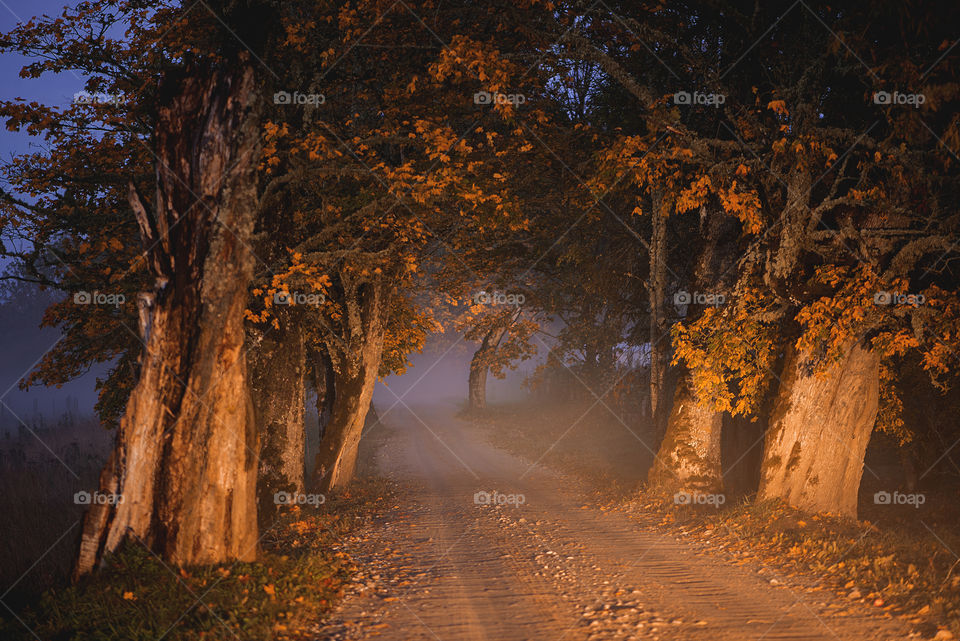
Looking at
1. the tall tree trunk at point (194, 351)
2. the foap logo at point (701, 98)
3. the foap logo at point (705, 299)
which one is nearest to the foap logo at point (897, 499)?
the foap logo at point (705, 299)

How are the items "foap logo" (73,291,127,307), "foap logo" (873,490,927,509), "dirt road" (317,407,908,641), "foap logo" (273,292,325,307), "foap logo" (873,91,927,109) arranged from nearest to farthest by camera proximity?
"dirt road" (317,407,908,641) → "foap logo" (873,91,927,109) → "foap logo" (73,291,127,307) → "foap logo" (273,292,325,307) → "foap logo" (873,490,927,509)

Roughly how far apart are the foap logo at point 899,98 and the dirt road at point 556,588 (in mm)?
6675

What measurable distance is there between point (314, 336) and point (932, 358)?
12806mm

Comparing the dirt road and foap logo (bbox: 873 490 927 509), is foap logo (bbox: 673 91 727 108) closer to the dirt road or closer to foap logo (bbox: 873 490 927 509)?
the dirt road

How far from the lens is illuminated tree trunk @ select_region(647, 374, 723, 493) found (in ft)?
41.7

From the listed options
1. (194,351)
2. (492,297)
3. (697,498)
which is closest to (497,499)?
(697,498)

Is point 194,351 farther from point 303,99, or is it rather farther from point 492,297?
point 492,297

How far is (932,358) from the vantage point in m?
9.29

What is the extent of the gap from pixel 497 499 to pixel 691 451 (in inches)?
181

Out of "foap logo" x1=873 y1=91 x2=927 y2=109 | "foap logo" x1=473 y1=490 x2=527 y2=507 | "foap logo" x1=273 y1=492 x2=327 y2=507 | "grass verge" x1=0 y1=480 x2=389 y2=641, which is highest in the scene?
"foap logo" x1=873 y1=91 x2=927 y2=109

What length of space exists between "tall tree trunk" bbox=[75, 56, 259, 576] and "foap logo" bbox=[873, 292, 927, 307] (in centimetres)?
947

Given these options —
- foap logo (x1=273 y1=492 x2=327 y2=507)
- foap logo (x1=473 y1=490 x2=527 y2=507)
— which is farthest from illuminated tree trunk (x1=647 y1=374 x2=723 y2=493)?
foap logo (x1=273 y1=492 x2=327 y2=507)

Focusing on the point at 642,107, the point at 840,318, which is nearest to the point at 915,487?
the point at 840,318

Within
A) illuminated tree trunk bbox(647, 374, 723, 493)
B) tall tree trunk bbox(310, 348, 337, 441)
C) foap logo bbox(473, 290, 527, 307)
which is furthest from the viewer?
foap logo bbox(473, 290, 527, 307)
